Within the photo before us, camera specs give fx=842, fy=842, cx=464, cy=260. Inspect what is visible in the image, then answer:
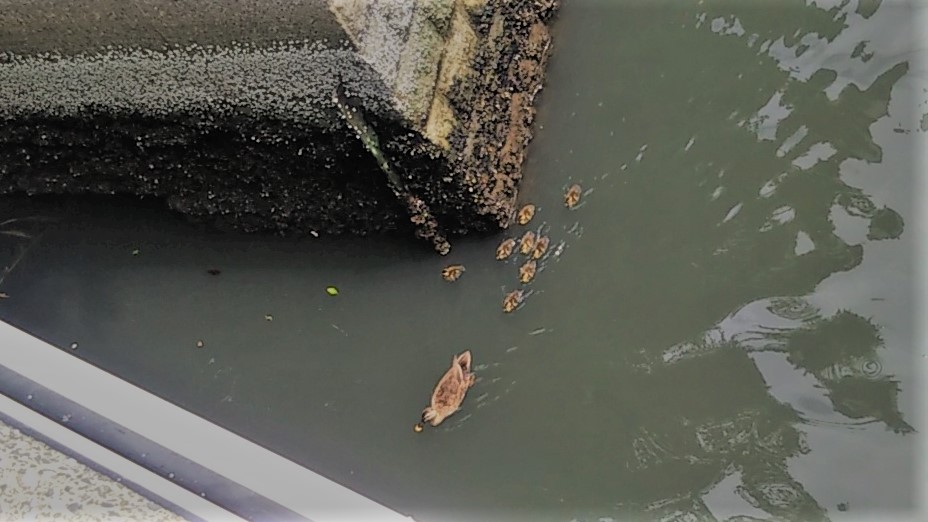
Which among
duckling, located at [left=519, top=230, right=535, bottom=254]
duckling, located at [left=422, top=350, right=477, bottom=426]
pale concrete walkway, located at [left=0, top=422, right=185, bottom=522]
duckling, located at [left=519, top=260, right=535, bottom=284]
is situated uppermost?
duckling, located at [left=519, top=230, right=535, bottom=254]

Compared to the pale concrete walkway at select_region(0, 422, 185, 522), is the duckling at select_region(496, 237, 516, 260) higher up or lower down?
higher up

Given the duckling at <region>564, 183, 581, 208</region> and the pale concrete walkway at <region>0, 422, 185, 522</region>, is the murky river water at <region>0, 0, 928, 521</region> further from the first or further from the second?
the pale concrete walkway at <region>0, 422, 185, 522</region>

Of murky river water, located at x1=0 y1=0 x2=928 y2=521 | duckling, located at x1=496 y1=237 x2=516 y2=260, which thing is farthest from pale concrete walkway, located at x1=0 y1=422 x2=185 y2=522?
duckling, located at x1=496 y1=237 x2=516 y2=260

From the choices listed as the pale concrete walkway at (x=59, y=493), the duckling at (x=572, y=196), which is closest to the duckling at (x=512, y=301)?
the duckling at (x=572, y=196)

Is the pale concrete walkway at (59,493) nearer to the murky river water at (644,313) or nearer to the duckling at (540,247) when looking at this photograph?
the murky river water at (644,313)

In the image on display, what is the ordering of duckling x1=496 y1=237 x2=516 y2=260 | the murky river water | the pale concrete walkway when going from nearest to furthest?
the pale concrete walkway < the murky river water < duckling x1=496 y1=237 x2=516 y2=260

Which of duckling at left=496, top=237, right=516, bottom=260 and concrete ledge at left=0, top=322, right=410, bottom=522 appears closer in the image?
concrete ledge at left=0, top=322, right=410, bottom=522
